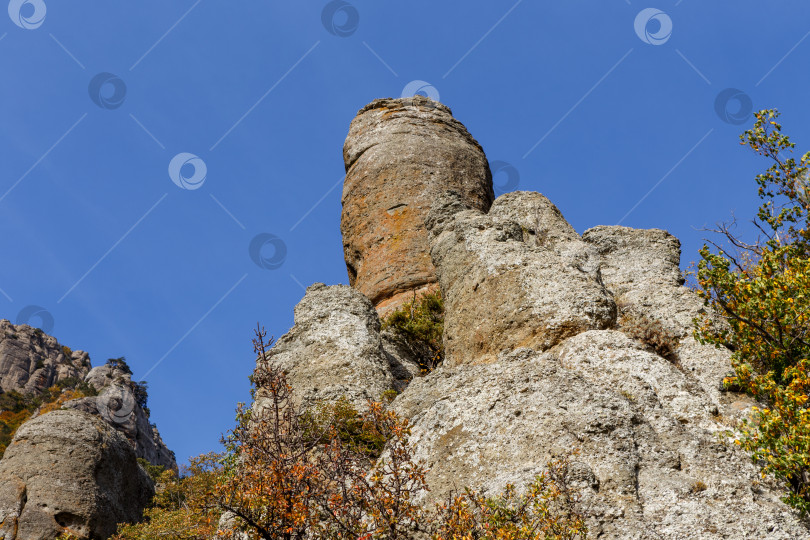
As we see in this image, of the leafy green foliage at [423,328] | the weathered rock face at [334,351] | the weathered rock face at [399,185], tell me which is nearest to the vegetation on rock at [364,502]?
the weathered rock face at [334,351]

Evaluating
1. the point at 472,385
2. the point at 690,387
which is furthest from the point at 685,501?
the point at 472,385

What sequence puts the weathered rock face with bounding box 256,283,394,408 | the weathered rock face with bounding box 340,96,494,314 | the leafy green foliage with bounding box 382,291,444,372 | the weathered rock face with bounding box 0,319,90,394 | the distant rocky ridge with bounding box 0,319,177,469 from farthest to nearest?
the weathered rock face with bounding box 0,319,90,394, the distant rocky ridge with bounding box 0,319,177,469, the weathered rock face with bounding box 340,96,494,314, the leafy green foliage with bounding box 382,291,444,372, the weathered rock face with bounding box 256,283,394,408

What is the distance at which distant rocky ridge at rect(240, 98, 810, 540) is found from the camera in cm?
678

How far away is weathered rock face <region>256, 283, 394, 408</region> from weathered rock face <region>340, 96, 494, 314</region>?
3.27 meters

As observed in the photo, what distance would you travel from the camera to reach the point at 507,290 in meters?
11.4

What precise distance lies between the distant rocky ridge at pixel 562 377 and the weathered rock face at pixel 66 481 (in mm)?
6052

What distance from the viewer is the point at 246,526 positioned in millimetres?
7492

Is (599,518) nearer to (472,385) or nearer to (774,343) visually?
→ (472,385)

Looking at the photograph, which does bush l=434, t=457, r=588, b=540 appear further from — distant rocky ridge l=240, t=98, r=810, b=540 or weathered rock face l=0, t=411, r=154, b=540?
weathered rock face l=0, t=411, r=154, b=540

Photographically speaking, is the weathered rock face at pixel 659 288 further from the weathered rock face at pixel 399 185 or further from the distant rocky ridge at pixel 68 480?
the distant rocky ridge at pixel 68 480

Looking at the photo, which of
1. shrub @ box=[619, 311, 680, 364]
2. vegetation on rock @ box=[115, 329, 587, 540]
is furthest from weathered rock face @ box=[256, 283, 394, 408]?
shrub @ box=[619, 311, 680, 364]

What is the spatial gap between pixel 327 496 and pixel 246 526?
3.11 ft

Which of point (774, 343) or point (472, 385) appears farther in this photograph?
point (472, 385)

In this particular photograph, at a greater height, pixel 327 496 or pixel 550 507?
pixel 327 496
